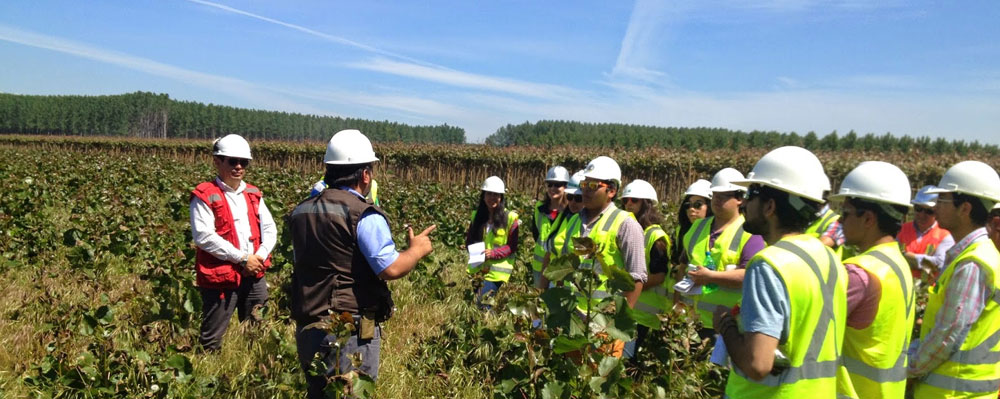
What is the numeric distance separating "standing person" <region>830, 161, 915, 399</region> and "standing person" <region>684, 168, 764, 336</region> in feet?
4.00

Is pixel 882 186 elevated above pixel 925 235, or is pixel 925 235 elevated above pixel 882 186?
pixel 882 186

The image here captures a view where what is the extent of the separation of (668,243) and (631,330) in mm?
1890

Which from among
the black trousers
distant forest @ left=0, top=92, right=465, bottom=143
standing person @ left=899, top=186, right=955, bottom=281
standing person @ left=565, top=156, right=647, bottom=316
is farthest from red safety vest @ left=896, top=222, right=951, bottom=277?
distant forest @ left=0, top=92, right=465, bottom=143

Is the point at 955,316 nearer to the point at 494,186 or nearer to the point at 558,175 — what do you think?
the point at 558,175

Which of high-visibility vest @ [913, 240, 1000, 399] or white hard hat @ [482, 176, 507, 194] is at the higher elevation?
white hard hat @ [482, 176, 507, 194]

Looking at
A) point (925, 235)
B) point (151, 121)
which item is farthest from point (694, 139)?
point (151, 121)

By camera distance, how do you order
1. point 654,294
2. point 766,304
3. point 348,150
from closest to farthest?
point 766,304 < point 348,150 < point 654,294

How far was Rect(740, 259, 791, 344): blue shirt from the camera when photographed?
5.91ft

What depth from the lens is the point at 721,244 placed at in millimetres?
3824

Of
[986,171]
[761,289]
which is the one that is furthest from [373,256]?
[986,171]

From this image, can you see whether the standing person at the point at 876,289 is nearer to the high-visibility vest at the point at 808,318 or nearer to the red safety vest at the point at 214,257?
the high-visibility vest at the point at 808,318

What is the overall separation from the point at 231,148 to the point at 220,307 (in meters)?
1.23

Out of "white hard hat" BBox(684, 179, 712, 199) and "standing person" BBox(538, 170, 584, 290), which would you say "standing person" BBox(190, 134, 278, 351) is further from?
"white hard hat" BBox(684, 179, 712, 199)

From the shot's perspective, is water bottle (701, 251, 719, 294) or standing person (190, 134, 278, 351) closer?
water bottle (701, 251, 719, 294)
